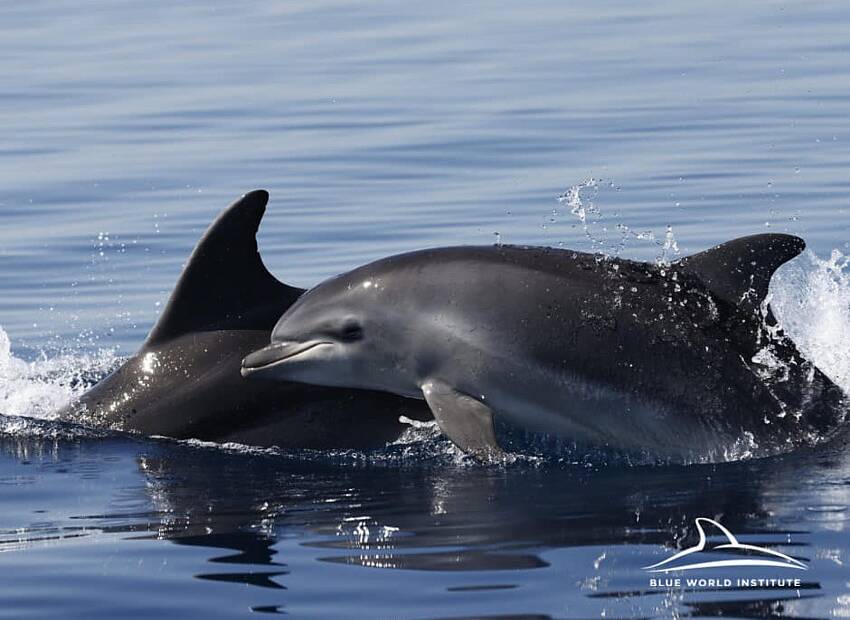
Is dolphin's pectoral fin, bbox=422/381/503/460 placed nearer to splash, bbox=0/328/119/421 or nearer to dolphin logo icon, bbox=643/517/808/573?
dolphin logo icon, bbox=643/517/808/573

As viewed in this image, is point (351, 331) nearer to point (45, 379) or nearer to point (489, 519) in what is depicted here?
point (489, 519)

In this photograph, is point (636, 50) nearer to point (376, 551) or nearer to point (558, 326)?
point (558, 326)

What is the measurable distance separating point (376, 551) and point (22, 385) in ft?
18.2

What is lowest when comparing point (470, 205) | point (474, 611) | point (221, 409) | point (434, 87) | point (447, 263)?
point (474, 611)

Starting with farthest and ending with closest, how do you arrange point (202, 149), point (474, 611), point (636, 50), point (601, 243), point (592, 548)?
point (636, 50)
point (202, 149)
point (601, 243)
point (592, 548)
point (474, 611)

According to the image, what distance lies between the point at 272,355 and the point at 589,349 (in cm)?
204

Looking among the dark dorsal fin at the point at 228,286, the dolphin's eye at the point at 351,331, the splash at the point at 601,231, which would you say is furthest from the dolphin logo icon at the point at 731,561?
the splash at the point at 601,231

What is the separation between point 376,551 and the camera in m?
8.83

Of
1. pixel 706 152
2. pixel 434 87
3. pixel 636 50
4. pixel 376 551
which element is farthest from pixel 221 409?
pixel 636 50

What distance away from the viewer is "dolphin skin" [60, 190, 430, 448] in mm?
11656

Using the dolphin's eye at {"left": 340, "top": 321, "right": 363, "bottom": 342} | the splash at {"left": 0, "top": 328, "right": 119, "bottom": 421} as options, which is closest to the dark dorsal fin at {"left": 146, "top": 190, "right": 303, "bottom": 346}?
the dolphin's eye at {"left": 340, "top": 321, "right": 363, "bottom": 342}

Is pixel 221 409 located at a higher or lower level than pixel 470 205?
lower

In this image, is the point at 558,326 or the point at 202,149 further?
the point at 202,149

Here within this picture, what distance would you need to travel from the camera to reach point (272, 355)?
1150 cm
